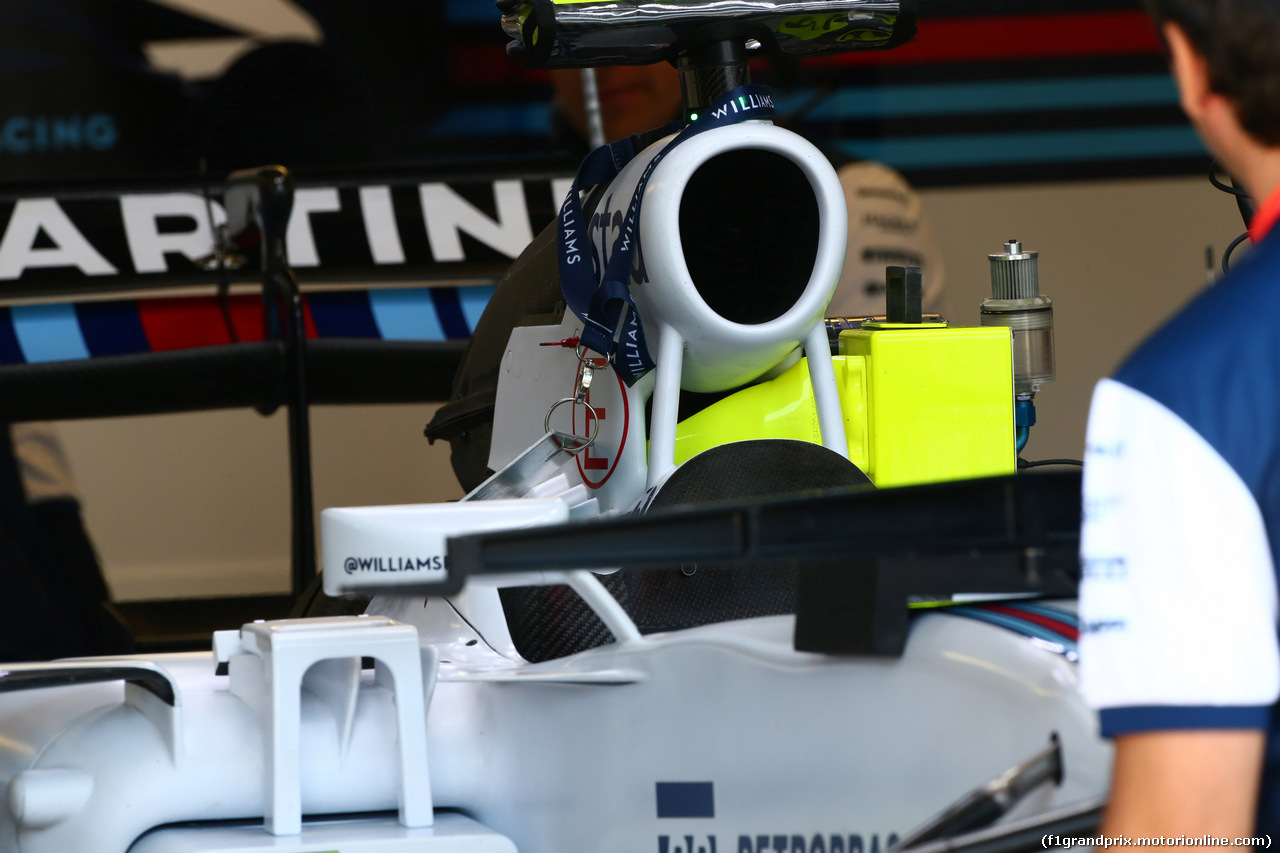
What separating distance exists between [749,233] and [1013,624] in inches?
25.8

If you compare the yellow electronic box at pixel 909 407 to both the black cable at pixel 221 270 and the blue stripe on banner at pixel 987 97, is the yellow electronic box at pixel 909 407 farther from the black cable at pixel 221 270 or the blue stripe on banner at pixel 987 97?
the blue stripe on banner at pixel 987 97

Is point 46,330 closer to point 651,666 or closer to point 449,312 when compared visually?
point 449,312

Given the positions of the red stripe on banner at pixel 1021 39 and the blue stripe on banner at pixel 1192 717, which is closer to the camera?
the blue stripe on banner at pixel 1192 717

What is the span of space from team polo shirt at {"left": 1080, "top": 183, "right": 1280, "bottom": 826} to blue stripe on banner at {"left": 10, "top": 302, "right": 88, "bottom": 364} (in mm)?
3562

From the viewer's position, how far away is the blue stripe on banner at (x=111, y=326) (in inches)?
149

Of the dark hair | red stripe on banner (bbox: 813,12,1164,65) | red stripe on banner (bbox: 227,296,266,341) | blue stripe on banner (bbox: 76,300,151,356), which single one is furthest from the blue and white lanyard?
red stripe on banner (bbox: 813,12,1164,65)

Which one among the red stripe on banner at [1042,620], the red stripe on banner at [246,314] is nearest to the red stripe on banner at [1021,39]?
the red stripe on banner at [246,314]

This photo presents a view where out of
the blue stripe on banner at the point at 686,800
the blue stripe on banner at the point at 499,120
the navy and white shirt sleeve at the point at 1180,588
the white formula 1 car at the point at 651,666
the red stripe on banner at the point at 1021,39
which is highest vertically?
the red stripe on banner at the point at 1021,39

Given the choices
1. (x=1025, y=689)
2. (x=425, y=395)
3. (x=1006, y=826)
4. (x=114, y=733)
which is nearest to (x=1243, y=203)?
(x=1025, y=689)

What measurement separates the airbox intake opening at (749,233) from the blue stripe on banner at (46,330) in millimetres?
2733

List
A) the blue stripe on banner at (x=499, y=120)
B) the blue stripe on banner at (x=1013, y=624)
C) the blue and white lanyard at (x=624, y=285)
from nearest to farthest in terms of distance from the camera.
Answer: the blue stripe on banner at (x=1013, y=624)
the blue and white lanyard at (x=624, y=285)
the blue stripe on banner at (x=499, y=120)

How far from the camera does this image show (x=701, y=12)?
159 cm

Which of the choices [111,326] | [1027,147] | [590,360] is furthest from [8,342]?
[1027,147]

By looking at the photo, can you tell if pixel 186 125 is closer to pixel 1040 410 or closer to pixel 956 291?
pixel 956 291
